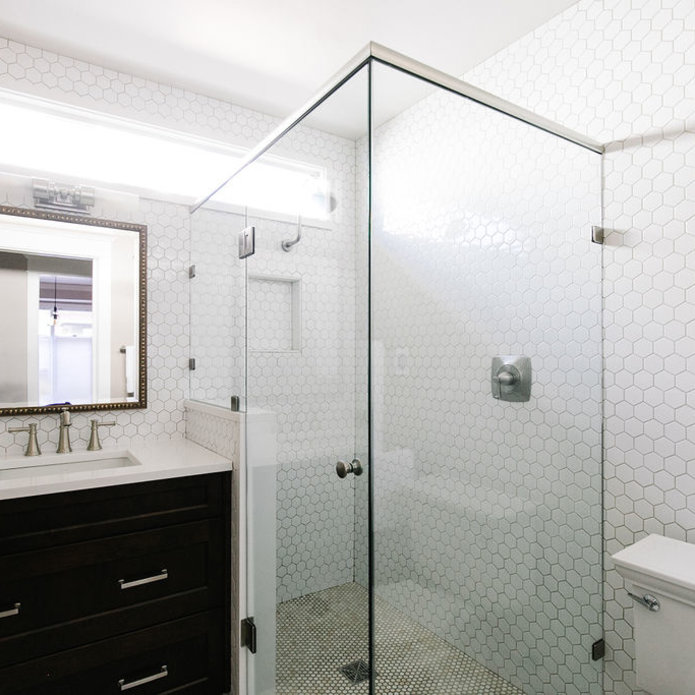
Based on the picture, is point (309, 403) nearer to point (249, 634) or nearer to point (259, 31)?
point (249, 634)

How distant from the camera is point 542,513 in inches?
63.4

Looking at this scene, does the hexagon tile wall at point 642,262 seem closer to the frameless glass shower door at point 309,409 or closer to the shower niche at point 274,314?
the frameless glass shower door at point 309,409

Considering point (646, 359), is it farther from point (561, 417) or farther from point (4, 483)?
point (4, 483)

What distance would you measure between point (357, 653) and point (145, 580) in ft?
2.66

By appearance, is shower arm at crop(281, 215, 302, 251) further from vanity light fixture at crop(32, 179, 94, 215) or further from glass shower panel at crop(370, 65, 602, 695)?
vanity light fixture at crop(32, 179, 94, 215)

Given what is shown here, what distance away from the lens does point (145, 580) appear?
1670mm

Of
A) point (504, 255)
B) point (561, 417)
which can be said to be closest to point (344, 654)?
point (561, 417)

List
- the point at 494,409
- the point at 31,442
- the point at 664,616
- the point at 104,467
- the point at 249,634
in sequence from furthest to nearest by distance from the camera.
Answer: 1. the point at 104,467
2. the point at 31,442
3. the point at 249,634
4. the point at 494,409
5. the point at 664,616

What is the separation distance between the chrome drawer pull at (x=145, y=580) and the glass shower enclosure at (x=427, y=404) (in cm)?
32

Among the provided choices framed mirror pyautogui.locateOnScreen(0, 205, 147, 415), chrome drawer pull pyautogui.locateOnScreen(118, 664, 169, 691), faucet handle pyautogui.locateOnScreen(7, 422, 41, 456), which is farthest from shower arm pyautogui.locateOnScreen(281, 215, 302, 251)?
chrome drawer pull pyautogui.locateOnScreen(118, 664, 169, 691)

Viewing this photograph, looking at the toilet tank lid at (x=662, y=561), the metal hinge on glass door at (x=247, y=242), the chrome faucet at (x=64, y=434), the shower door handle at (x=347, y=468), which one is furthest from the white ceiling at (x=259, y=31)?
the toilet tank lid at (x=662, y=561)

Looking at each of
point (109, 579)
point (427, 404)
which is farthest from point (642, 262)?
point (109, 579)

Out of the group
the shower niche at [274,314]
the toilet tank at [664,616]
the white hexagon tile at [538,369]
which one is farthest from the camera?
the shower niche at [274,314]

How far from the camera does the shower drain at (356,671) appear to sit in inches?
50.2
